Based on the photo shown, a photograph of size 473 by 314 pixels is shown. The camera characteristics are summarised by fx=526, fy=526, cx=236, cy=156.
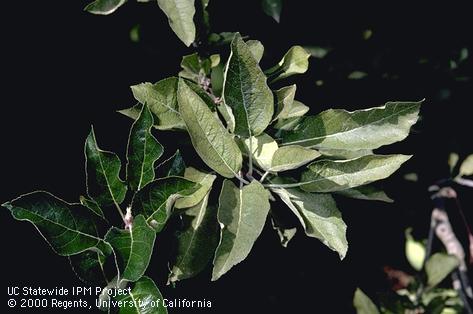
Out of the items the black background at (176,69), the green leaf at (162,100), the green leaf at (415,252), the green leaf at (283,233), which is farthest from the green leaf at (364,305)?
the green leaf at (162,100)

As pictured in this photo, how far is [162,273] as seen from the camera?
1157mm

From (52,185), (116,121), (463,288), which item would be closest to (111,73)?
(116,121)

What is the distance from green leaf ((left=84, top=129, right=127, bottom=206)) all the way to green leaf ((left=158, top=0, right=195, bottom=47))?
24cm

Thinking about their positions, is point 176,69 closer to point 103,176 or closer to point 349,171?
point 103,176

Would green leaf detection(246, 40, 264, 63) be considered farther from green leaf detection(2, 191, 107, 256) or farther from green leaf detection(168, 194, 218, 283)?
green leaf detection(2, 191, 107, 256)

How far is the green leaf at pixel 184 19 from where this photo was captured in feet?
3.01

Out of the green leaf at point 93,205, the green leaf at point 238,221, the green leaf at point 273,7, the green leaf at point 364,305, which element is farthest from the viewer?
the green leaf at point 364,305

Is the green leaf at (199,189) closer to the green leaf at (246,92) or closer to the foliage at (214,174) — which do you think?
the foliage at (214,174)

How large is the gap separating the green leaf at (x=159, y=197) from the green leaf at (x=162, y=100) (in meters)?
0.13

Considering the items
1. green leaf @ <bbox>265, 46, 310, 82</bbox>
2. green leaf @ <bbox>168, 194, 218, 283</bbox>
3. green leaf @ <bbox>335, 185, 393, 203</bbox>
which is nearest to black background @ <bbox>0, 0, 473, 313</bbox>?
green leaf @ <bbox>168, 194, 218, 283</bbox>

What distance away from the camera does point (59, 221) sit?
31.3 inches

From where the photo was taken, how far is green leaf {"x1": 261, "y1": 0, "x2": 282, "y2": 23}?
1.19m

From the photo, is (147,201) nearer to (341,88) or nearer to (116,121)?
Answer: (116,121)

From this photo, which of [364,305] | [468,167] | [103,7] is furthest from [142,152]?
[468,167]
